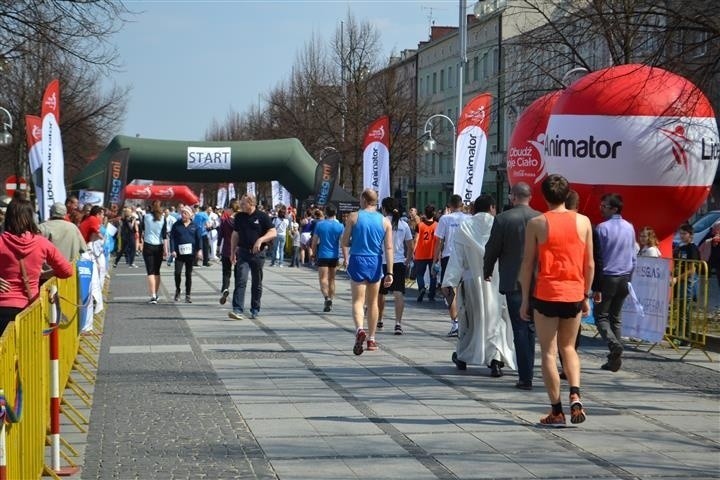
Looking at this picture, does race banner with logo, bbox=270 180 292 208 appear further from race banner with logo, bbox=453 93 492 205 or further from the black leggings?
the black leggings

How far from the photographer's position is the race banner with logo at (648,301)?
14.6 meters

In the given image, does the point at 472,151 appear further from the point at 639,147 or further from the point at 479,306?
the point at 479,306

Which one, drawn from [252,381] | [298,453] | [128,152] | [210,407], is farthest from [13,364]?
[128,152]

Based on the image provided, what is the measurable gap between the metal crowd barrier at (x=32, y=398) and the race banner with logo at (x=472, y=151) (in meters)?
15.3

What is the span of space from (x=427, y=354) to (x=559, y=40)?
8.61 meters

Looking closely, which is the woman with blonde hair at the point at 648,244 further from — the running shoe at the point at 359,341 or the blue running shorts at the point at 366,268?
the running shoe at the point at 359,341

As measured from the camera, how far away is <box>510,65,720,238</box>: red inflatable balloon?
56.3 feet

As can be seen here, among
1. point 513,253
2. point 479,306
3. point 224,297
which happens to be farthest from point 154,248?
point 513,253

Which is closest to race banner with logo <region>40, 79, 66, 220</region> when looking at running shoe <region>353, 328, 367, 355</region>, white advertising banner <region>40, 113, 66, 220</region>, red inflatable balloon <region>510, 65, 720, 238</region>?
white advertising banner <region>40, 113, 66, 220</region>

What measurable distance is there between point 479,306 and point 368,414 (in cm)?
286

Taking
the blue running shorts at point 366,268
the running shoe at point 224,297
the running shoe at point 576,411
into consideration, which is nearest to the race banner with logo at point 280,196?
the running shoe at point 224,297

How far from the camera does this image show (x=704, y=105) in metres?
17.5

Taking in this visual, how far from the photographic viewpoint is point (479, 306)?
12031mm

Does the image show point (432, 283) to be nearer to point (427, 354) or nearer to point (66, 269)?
point (427, 354)
